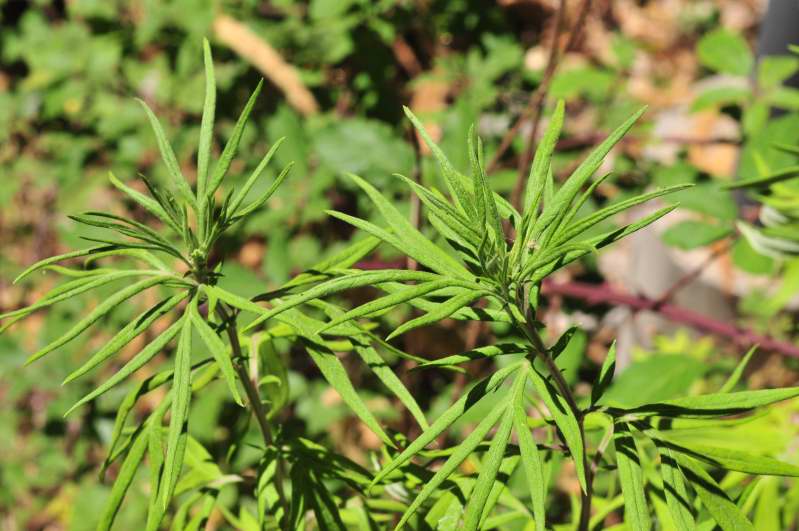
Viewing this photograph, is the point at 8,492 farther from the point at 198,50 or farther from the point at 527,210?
the point at 527,210

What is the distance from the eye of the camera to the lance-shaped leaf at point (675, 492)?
0.66 m

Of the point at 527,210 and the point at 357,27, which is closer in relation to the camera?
the point at 527,210

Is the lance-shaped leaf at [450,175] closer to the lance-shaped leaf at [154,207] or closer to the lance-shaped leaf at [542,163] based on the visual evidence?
the lance-shaped leaf at [542,163]

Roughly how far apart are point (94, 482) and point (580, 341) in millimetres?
1479

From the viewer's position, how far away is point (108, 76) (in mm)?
2418

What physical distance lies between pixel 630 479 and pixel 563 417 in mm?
104

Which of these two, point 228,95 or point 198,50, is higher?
point 198,50

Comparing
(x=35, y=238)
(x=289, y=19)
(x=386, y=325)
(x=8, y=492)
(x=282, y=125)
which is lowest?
(x=8, y=492)

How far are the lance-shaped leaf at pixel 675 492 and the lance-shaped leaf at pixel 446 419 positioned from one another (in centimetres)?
18

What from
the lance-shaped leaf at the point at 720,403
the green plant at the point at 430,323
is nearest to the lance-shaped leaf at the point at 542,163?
the green plant at the point at 430,323

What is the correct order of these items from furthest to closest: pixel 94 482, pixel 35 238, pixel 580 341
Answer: pixel 35 238, pixel 94 482, pixel 580 341

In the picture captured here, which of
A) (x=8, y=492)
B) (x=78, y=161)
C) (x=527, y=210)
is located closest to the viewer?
(x=527, y=210)

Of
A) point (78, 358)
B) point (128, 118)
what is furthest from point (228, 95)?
point (78, 358)

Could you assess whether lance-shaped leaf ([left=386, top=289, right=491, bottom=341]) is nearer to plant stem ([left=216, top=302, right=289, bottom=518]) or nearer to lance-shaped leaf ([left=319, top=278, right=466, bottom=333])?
lance-shaped leaf ([left=319, top=278, right=466, bottom=333])
